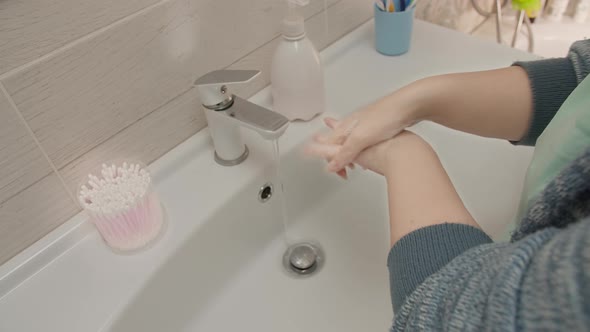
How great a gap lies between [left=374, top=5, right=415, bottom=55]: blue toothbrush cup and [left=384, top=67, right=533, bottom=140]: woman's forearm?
9.4 inches

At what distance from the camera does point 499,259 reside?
273 millimetres

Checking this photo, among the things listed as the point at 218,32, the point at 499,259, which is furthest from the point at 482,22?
the point at 499,259

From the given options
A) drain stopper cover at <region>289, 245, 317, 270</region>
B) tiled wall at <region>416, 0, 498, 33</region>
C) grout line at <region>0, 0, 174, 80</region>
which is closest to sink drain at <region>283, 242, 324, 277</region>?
drain stopper cover at <region>289, 245, 317, 270</region>

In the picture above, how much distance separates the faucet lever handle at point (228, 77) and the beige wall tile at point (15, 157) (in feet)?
0.62

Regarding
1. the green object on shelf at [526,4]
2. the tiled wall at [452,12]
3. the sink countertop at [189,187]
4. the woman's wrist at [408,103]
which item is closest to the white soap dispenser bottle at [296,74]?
the sink countertop at [189,187]

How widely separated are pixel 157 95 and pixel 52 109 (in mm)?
127

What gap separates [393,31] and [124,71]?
456 mm

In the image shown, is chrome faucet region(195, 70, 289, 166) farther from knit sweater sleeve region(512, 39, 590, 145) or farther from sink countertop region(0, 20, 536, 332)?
knit sweater sleeve region(512, 39, 590, 145)

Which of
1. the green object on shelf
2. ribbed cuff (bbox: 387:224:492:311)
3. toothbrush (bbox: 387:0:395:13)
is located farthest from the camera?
the green object on shelf

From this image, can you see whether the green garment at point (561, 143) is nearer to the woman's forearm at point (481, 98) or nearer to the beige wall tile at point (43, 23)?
the woman's forearm at point (481, 98)

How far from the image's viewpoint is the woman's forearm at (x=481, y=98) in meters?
0.53

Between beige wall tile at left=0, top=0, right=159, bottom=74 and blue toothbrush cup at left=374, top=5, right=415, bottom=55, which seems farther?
blue toothbrush cup at left=374, top=5, right=415, bottom=55

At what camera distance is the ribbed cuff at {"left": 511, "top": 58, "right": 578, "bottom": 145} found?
51 centimetres

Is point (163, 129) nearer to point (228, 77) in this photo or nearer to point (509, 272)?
point (228, 77)
